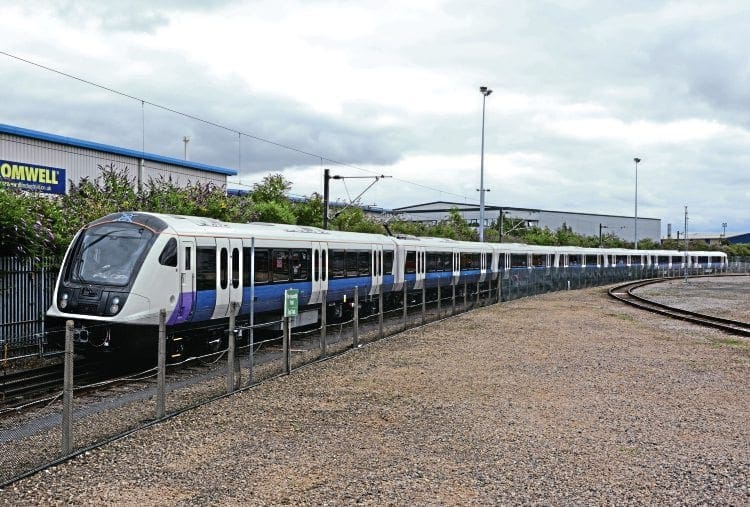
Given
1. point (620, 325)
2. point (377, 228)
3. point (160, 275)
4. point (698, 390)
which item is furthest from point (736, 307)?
point (160, 275)

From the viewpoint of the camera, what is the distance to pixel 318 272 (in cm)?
1983

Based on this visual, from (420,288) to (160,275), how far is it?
17.4 meters

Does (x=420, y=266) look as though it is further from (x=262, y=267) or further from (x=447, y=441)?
(x=447, y=441)

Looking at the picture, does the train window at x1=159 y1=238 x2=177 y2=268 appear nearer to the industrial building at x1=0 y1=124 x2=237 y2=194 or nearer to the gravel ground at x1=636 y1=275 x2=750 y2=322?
the industrial building at x1=0 y1=124 x2=237 y2=194

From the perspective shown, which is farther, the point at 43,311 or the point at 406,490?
Answer: the point at 43,311

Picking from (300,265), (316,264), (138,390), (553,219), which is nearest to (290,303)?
(138,390)

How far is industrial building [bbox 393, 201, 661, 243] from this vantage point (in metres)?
114

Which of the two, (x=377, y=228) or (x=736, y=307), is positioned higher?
(x=377, y=228)

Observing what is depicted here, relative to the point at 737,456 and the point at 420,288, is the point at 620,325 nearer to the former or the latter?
the point at 420,288

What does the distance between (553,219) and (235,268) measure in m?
115

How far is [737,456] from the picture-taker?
8250 mm

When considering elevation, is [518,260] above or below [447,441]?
above

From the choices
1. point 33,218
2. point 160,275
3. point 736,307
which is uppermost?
point 33,218

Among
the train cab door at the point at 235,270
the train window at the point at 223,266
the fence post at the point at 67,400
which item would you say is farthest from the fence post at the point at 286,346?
the fence post at the point at 67,400
